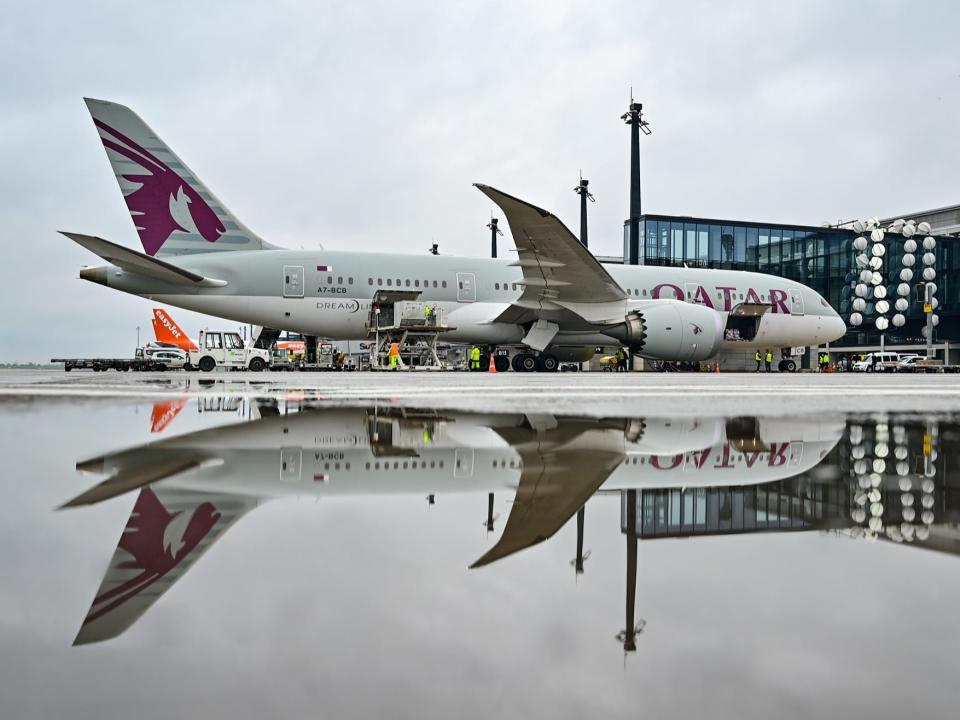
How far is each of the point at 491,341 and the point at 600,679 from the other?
852 inches

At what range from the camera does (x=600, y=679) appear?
95 centimetres

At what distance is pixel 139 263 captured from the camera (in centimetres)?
1836

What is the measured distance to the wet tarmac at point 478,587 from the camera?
92 centimetres

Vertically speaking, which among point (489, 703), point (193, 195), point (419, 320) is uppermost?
point (193, 195)

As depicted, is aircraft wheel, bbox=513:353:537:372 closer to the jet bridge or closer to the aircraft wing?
the aircraft wing

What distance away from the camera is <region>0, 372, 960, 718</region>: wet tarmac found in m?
0.92

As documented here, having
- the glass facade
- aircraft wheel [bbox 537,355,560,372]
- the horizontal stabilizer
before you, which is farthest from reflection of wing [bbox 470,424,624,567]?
the glass facade

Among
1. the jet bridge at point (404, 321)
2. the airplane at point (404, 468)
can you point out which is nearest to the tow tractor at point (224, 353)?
the jet bridge at point (404, 321)

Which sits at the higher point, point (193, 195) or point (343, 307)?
point (193, 195)

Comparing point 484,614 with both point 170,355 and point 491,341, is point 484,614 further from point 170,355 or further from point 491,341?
point 170,355

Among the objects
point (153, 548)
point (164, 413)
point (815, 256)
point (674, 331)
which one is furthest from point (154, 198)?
point (815, 256)

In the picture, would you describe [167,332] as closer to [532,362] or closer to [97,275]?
[97,275]

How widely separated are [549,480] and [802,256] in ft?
178

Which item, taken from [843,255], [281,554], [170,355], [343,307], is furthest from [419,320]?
[843,255]
